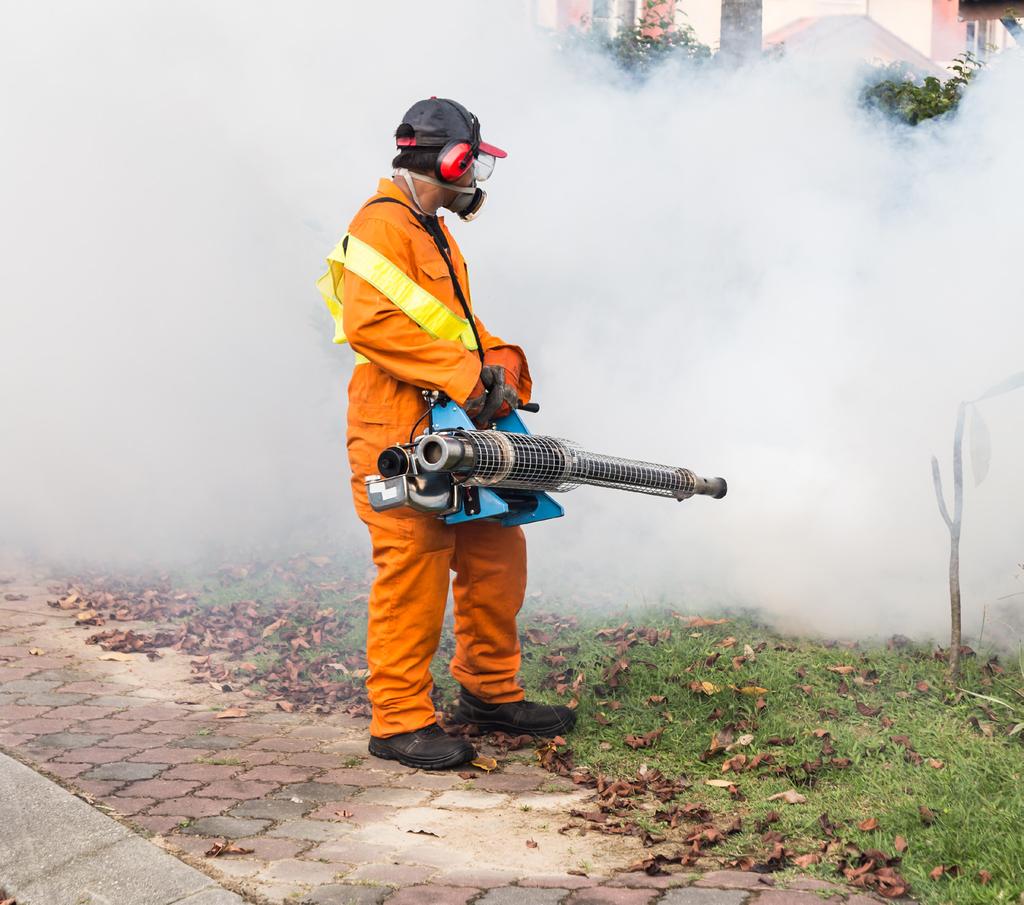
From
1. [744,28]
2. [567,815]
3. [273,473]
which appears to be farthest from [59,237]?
[567,815]

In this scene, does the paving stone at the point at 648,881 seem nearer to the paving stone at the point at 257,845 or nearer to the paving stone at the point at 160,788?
the paving stone at the point at 257,845

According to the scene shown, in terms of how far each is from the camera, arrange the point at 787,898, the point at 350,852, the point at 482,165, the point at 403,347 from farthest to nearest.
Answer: the point at 482,165, the point at 403,347, the point at 350,852, the point at 787,898

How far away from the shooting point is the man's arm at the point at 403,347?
385cm

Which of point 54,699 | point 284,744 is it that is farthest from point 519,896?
point 54,699

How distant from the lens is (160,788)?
12.4ft

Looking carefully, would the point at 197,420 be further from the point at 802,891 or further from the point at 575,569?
the point at 802,891

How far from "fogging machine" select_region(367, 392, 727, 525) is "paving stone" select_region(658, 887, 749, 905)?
4.32 ft

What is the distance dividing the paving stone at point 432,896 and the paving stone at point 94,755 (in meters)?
1.49

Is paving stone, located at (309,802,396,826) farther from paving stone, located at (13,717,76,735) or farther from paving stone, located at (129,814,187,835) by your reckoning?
paving stone, located at (13,717,76,735)

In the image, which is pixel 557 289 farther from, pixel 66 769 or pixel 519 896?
pixel 519 896

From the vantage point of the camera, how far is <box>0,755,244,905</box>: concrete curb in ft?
9.74

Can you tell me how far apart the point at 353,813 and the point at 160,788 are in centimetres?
64

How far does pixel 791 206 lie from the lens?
6266 mm

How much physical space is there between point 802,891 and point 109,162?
7295mm
